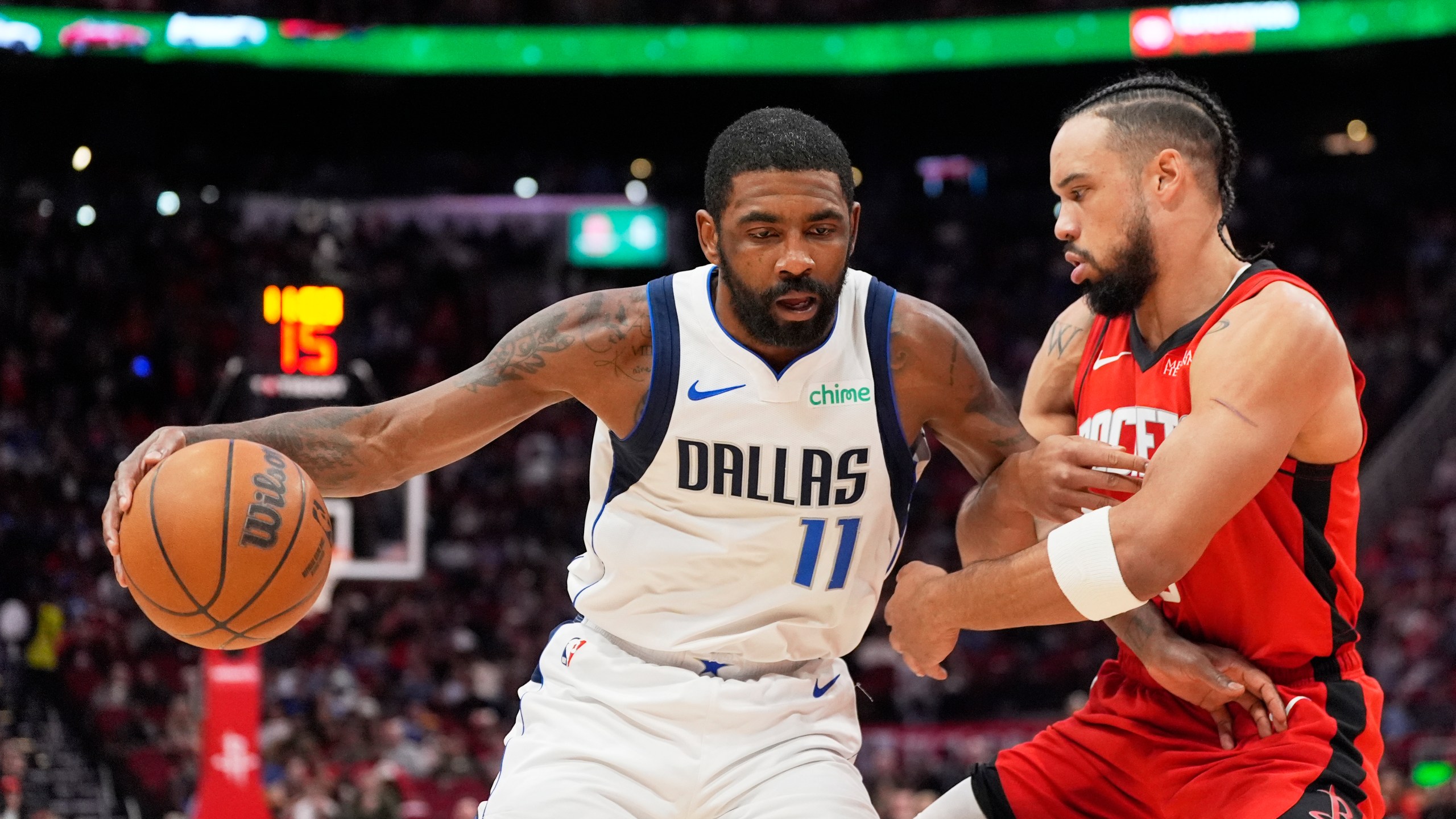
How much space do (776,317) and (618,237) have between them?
17920 mm

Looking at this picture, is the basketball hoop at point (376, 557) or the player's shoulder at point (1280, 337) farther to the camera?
the basketball hoop at point (376, 557)

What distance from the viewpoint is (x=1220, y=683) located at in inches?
121

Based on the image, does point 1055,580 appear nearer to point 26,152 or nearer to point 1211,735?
point 1211,735

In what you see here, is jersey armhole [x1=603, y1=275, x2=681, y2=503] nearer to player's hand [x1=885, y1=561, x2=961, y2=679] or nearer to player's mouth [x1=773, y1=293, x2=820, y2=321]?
player's mouth [x1=773, y1=293, x2=820, y2=321]

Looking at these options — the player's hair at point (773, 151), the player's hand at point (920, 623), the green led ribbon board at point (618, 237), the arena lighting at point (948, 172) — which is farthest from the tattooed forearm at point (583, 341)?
the arena lighting at point (948, 172)

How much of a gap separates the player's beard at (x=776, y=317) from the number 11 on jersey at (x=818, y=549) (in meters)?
0.43

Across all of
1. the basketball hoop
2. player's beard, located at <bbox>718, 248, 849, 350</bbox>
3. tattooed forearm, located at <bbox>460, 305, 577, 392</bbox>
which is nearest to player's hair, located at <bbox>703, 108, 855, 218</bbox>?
player's beard, located at <bbox>718, 248, 849, 350</bbox>

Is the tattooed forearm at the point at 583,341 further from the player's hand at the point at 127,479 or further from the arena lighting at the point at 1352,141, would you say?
the arena lighting at the point at 1352,141

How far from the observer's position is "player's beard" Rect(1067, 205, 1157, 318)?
3.31 m

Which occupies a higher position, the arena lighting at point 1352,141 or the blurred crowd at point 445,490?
the arena lighting at point 1352,141

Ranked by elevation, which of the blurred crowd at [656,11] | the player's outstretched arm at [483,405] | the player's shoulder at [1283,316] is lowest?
the player's outstretched arm at [483,405]

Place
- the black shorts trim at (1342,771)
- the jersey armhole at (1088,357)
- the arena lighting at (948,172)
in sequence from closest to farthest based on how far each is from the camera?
1. the black shorts trim at (1342,771)
2. the jersey armhole at (1088,357)
3. the arena lighting at (948,172)

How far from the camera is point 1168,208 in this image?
3305 millimetres

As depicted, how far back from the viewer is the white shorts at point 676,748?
319 cm
